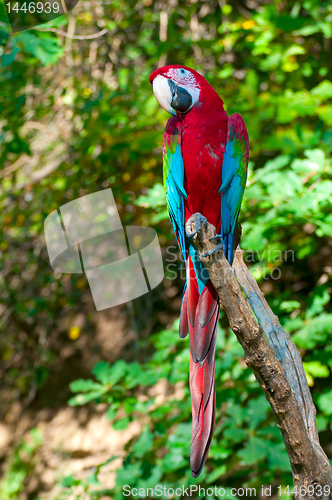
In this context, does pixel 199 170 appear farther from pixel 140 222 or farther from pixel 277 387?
pixel 140 222

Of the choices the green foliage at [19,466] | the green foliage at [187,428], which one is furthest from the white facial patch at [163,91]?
the green foliage at [19,466]

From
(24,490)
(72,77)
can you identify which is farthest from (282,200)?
(24,490)

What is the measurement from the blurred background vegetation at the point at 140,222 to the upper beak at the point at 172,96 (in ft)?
1.61

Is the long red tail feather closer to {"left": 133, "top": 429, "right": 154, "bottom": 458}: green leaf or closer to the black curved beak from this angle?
the black curved beak

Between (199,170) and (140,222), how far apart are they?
1.29 metres

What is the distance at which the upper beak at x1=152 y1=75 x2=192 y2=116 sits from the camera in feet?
3.79

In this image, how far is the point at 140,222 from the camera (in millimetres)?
2436

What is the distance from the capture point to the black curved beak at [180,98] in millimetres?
1153

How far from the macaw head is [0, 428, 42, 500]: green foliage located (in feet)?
9.49

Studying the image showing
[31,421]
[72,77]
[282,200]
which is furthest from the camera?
[31,421]

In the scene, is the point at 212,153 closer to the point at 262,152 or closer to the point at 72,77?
the point at 262,152

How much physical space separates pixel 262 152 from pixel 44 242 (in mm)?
1619

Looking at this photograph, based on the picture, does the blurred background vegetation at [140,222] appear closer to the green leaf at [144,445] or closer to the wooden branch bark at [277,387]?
the green leaf at [144,445]

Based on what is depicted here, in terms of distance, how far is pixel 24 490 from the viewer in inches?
113
